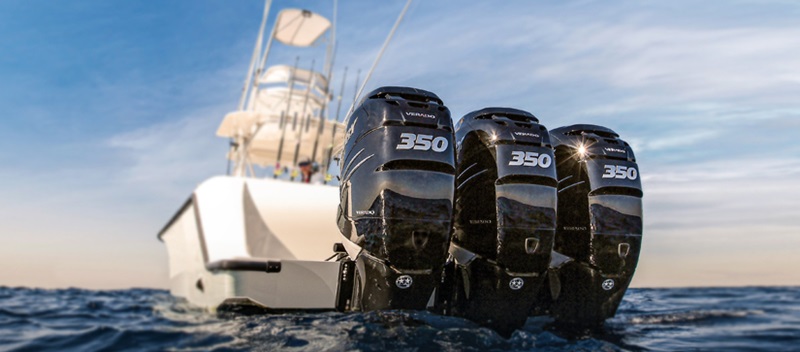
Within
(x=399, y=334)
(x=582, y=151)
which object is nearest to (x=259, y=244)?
(x=399, y=334)

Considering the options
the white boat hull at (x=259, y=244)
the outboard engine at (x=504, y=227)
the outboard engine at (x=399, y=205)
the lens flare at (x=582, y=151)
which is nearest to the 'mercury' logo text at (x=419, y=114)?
the outboard engine at (x=399, y=205)

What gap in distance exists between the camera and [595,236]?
430cm

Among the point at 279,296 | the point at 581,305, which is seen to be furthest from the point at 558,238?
the point at 279,296

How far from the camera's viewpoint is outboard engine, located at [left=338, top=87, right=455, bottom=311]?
11.5 ft

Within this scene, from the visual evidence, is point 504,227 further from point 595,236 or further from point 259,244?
point 259,244

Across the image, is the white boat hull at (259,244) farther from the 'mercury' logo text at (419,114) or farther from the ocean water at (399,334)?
the 'mercury' logo text at (419,114)

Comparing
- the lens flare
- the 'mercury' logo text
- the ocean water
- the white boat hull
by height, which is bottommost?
the ocean water

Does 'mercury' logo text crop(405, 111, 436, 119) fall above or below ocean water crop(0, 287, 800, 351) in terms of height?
above

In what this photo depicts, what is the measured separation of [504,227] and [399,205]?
83 centimetres

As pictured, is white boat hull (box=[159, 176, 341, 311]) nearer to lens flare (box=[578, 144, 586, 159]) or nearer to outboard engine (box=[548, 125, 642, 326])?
outboard engine (box=[548, 125, 642, 326])

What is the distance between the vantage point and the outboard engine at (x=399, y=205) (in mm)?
3512

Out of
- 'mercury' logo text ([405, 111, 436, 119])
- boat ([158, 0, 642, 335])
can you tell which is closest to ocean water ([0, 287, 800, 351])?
boat ([158, 0, 642, 335])

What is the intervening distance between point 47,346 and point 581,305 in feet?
13.4

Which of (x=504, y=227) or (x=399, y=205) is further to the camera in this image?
(x=504, y=227)
